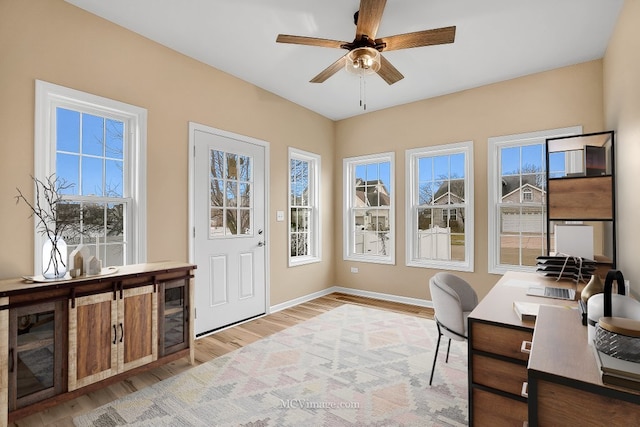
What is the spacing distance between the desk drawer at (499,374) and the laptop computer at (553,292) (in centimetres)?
69

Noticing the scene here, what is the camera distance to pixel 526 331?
154 centimetres

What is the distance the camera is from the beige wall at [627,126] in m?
2.20

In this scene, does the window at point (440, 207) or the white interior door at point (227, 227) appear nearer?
the white interior door at point (227, 227)

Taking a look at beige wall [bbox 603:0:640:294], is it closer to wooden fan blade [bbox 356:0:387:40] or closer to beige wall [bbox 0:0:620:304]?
beige wall [bbox 0:0:620:304]

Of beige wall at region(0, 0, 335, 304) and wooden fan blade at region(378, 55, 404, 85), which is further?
wooden fan blade at region(378, 55, 404, 85)

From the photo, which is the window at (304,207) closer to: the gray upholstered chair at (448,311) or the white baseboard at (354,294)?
the white baseboard at (354,294)

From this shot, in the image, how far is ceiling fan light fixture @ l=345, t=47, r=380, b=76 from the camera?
250 centimetres

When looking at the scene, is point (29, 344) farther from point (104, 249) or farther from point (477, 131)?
point (477, 131)

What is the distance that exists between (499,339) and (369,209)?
3.75m

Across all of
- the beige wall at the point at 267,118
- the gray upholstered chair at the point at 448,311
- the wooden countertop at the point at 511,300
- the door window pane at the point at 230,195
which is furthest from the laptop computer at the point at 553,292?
the door window pane at the point at 230,195

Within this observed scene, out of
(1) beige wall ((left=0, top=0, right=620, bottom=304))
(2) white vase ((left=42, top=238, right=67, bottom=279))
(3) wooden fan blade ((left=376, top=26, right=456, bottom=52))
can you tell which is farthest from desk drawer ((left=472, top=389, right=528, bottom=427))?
(2) white vase ((left=42, top=238, right=67, bottom=279))

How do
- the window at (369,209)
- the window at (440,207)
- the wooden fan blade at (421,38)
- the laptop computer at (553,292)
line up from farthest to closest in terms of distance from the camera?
1. the window at (369,209)
2. the window at (440,207)
3. the wooden fan blade at (421,38)
4. the laptop computer at (553,292)

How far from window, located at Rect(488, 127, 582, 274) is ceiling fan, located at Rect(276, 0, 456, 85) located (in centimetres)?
225

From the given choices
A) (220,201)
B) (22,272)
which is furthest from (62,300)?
(220,201)
